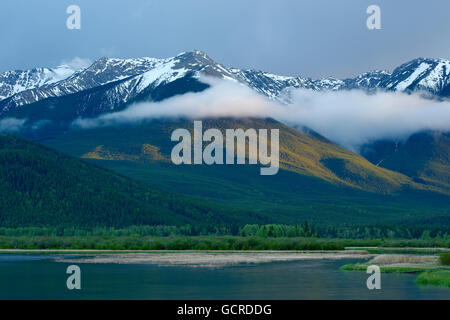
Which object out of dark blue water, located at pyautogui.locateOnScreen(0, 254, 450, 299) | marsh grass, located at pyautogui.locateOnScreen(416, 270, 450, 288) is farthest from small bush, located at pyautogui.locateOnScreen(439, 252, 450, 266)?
marsh grass, located at pyautogui.locateOnScreen(416, 270, 450, 288)

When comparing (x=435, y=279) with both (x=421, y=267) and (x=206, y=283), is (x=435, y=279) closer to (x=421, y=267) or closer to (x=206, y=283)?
(x=421, y=267)

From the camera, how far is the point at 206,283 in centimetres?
11175

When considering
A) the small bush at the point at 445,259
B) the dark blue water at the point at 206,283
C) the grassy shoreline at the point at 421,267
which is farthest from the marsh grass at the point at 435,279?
the small bush at the point at 445,259

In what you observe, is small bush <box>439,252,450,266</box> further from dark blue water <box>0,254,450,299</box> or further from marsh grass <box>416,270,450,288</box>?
marsh grass <box>416,270,450,288</box>

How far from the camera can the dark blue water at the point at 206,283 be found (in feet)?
322

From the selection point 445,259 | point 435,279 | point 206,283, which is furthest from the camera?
point 445,259

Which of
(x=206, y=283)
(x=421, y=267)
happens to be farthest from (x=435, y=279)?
(x=206, y=283)

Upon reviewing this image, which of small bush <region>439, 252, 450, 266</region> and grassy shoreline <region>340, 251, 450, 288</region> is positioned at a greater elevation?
small bush <region>439, 252, 450, 266</region>

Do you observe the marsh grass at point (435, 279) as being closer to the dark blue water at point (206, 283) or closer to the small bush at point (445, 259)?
the dark blue water at point (206, 283)

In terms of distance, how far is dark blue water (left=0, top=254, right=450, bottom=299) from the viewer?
9825 centimetres

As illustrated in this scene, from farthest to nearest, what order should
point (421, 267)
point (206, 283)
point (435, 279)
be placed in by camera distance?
point (421, 267), point (206, 283), point (435, 279)

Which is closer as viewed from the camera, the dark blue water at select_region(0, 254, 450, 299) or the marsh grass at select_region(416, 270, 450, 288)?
the dark blue water at select_region(0, 254, 450, 299)
